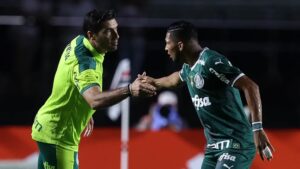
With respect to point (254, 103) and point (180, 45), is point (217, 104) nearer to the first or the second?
point (254, 103)

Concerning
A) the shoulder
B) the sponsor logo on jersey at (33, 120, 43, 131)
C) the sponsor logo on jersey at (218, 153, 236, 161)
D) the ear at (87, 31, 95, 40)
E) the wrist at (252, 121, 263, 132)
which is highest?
the ear at (87, 31, 95, 40)

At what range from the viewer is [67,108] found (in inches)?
259

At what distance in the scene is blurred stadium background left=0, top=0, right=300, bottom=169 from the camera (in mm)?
10781

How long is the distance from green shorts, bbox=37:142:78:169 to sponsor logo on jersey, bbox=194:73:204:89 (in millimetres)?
1158

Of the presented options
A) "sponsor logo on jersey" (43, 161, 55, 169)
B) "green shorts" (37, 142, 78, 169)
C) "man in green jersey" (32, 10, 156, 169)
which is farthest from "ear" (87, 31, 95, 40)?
"sponsor logo on jersey" (43, 161, 55, 169)

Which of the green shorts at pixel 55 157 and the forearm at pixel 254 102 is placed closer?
the forearm at pixel 254 102

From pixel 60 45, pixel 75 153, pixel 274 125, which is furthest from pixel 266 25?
pixel 75 153

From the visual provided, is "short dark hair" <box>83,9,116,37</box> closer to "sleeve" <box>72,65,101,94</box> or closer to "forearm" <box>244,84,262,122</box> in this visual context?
"sleeve" <box>72,65,101,94</box>

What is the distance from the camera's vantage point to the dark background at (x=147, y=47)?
1080 centimetres

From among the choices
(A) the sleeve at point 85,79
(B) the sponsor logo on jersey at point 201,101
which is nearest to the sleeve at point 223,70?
(B) the sponsor logo on jersey at point 201,101

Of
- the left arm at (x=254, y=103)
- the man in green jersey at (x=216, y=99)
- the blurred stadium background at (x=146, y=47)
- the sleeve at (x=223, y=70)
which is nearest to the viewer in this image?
the left arm at (x=254, y=103)

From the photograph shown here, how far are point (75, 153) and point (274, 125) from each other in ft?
15.3

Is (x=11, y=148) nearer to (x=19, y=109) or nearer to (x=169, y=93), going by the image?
(x=19, y=109)

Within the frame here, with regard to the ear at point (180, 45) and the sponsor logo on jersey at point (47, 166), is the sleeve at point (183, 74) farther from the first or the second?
the sponsor logo on jersey at point (47, 166)
